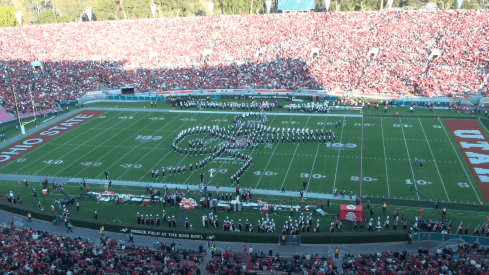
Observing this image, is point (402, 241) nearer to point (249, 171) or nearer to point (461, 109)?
point (249, 171)

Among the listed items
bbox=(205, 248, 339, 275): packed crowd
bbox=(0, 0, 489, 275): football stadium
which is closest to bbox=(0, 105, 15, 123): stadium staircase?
bbox=(0, 0, 489, 275): football stadium

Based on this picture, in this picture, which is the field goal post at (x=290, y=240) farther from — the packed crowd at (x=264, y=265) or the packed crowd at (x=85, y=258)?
the packed crowd at (x=85, y=258)

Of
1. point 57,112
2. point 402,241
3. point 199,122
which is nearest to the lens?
point 402,241

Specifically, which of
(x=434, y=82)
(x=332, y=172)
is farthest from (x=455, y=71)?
(x=332, y=172)

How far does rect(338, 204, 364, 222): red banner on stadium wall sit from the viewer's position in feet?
67.6

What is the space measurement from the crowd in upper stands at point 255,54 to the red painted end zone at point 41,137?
519cm

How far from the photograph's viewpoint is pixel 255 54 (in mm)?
56781

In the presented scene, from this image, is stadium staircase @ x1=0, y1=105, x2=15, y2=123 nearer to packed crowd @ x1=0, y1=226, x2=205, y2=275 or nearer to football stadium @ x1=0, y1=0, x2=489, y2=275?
football stadium @ x1=0, y1=0, x2=489, y2=275

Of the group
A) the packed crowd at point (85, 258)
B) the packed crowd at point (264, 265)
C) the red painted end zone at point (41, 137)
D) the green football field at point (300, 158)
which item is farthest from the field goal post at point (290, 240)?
the red painted end zone at point (41, 137)

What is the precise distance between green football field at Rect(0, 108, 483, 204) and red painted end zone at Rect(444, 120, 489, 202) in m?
0.53

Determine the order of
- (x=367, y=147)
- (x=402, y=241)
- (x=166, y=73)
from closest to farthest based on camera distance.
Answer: (x=402, y=241), (x=367, y=147), (x=166, y=73)

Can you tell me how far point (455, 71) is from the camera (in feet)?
151

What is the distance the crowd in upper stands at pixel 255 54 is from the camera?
46906 mm

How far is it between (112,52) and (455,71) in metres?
43.4
